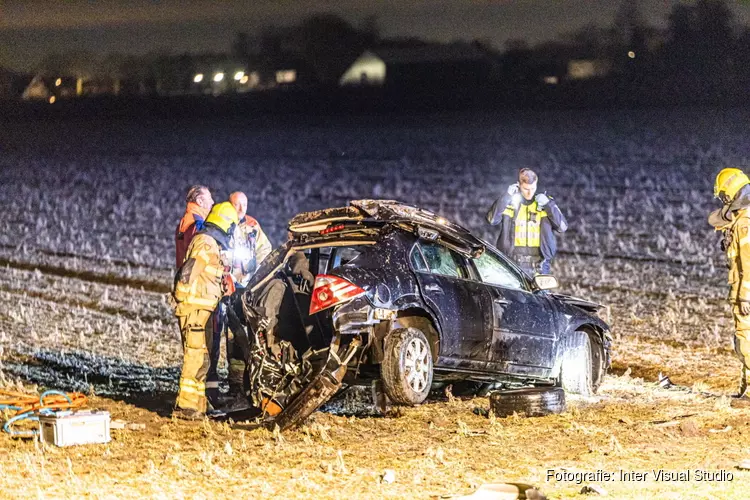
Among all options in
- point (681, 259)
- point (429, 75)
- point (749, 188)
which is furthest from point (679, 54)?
point (749, 188)

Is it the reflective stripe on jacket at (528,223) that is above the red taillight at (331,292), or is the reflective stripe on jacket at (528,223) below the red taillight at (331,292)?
above

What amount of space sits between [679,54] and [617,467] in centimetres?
6898

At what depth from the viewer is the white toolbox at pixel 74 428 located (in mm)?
8477

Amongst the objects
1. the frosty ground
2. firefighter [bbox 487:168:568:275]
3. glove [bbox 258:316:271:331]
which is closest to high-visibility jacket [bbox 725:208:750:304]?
the frosty ground

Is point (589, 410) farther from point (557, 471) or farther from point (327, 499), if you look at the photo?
point (327, 499)

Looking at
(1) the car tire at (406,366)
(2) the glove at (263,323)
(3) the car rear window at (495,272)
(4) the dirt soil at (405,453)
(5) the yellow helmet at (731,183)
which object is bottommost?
(4) the dirt soil at (405,453)

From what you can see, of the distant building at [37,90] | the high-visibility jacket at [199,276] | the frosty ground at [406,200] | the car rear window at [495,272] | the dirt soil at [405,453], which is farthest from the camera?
the distant building at [37,90]

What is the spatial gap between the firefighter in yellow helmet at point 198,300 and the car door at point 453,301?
1.58 m

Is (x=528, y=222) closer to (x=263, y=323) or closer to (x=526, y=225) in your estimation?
(x=526, y=225)

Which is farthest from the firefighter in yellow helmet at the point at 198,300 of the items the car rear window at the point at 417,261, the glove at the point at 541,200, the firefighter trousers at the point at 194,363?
the glove at the point at 541,200

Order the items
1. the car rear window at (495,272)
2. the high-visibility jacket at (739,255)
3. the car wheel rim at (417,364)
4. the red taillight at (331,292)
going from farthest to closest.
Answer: the high-visibility jacket at (739,255), the car rear window at (495,272), the car wheel rim at (417,364), the red taillight at (331,292)

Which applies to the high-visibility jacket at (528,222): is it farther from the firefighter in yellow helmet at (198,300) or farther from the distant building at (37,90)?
the distant building at (37,90)

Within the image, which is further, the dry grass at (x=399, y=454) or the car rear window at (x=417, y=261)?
the car rear window at (x=417, y=261)

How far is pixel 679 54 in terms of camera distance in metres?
73.4
